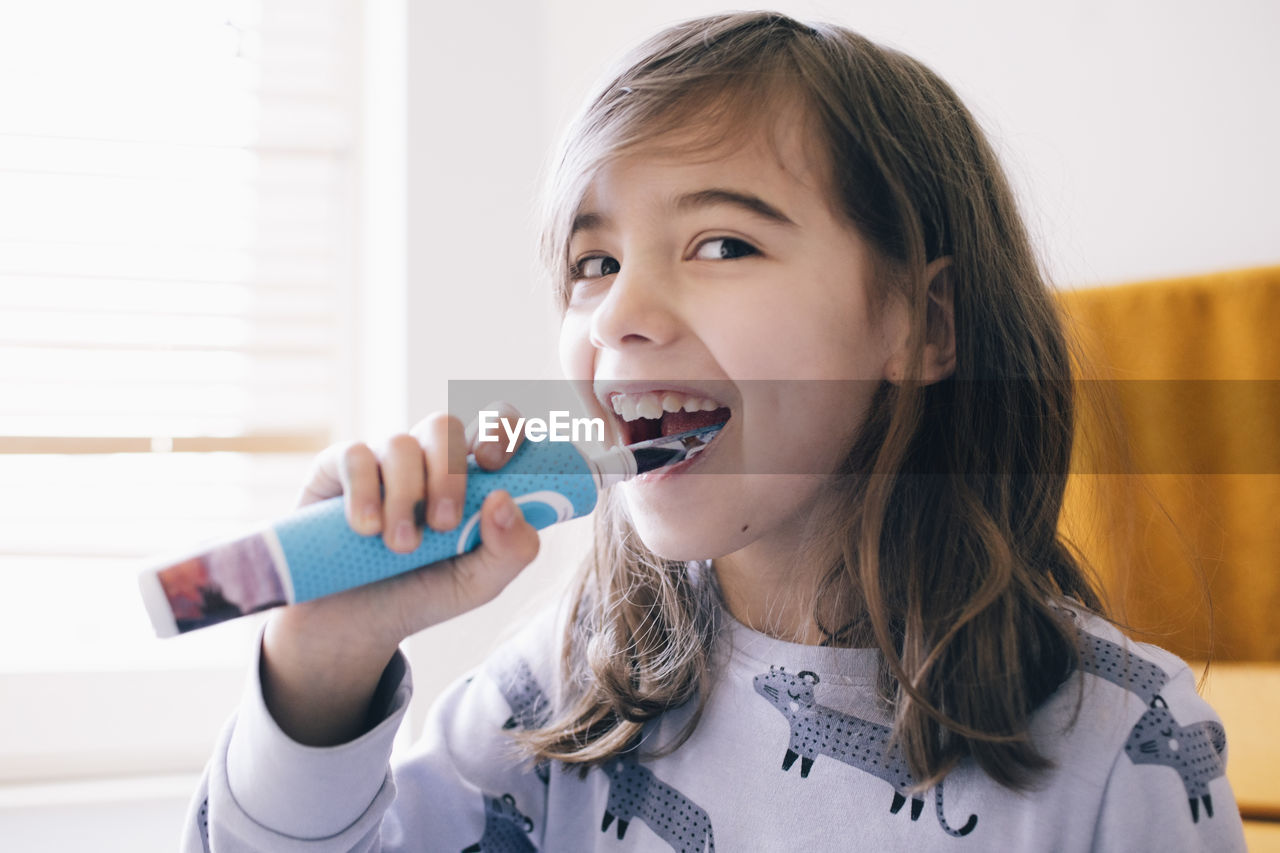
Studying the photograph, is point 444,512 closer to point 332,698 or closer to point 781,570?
point 332,698

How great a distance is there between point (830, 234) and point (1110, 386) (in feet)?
1.63

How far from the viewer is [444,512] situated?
463mm

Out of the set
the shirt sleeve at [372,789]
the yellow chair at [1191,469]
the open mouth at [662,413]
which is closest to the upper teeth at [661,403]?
the open mouth at [662,413]

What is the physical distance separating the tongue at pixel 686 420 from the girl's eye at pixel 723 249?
0.10 meters

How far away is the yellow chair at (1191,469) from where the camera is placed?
36.4 inches

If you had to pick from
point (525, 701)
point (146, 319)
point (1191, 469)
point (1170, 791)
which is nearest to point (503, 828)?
point (525, 701)

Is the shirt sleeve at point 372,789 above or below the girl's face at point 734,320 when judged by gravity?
below

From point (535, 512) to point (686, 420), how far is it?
20cm

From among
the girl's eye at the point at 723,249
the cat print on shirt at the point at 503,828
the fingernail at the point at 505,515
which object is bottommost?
the cat print on shirt at the point at 503,828

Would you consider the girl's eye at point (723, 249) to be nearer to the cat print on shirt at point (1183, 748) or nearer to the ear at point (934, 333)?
the ear at point (934, 333)

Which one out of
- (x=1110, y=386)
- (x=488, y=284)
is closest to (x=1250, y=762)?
(x=1110, y=386)

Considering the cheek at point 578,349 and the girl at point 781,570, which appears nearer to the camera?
the girl at point 781,570

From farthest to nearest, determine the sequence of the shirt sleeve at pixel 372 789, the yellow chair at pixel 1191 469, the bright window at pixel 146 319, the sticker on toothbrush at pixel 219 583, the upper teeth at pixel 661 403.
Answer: the bright window at pixel 146 319 < the yellow chair at pixel 1191 469 < the upper teeth at pixel 661 403 < the shirt sleeve at pixel 372 789 < the sticker on toothbrush at pixel 219 583

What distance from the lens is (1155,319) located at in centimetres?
99
